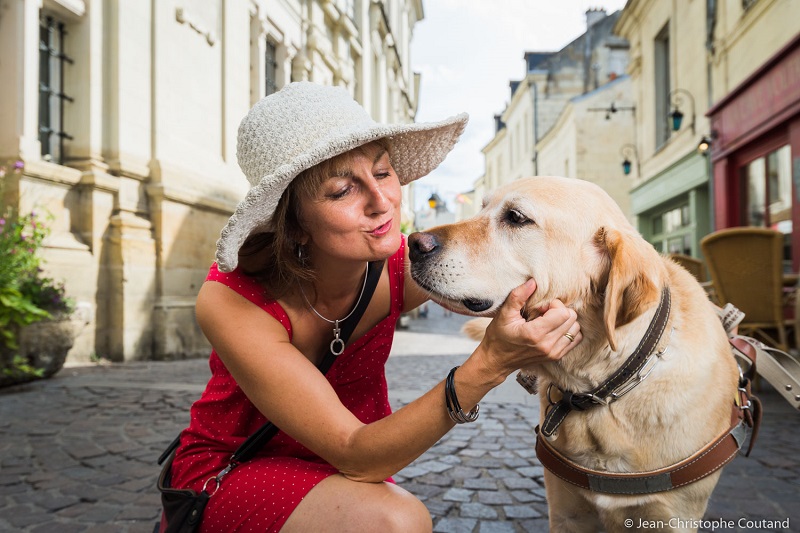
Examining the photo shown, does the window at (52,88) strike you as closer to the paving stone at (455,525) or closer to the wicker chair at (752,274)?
the paving stone at (455,525)

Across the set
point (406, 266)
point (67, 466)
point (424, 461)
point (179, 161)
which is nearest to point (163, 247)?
point (179, 161)

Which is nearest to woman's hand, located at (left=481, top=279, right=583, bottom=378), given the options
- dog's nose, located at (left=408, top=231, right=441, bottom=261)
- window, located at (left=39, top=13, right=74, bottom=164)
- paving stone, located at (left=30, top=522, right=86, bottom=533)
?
dog's nose, located at (left=408, top=231, right=441, bottom=261)

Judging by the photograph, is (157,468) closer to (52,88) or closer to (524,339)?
(524,339)

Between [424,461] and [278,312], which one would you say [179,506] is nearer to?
[278,312]

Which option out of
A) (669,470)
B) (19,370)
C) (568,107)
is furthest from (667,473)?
(568,107)

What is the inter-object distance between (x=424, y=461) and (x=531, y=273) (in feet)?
6.50

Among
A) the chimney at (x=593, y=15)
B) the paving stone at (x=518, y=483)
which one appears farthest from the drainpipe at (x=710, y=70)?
the chimney at (x=593, y=15)

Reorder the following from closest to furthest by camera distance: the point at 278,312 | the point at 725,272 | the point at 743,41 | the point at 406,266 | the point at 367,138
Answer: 1. the point at 367,138
2. the point at 278,312
3. the point at 406,266
4. the point at 725,272
5. the point at 743,41

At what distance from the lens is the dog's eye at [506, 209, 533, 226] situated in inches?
73.7

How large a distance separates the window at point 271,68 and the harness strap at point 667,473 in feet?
35.2

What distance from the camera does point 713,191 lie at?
1046 cm

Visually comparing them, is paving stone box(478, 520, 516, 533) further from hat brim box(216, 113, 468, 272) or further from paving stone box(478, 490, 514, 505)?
hat brim box(216, 113, 468, 272)

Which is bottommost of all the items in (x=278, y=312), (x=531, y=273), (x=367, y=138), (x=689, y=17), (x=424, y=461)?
(x=424, y=461)

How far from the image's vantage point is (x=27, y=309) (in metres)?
5.10
